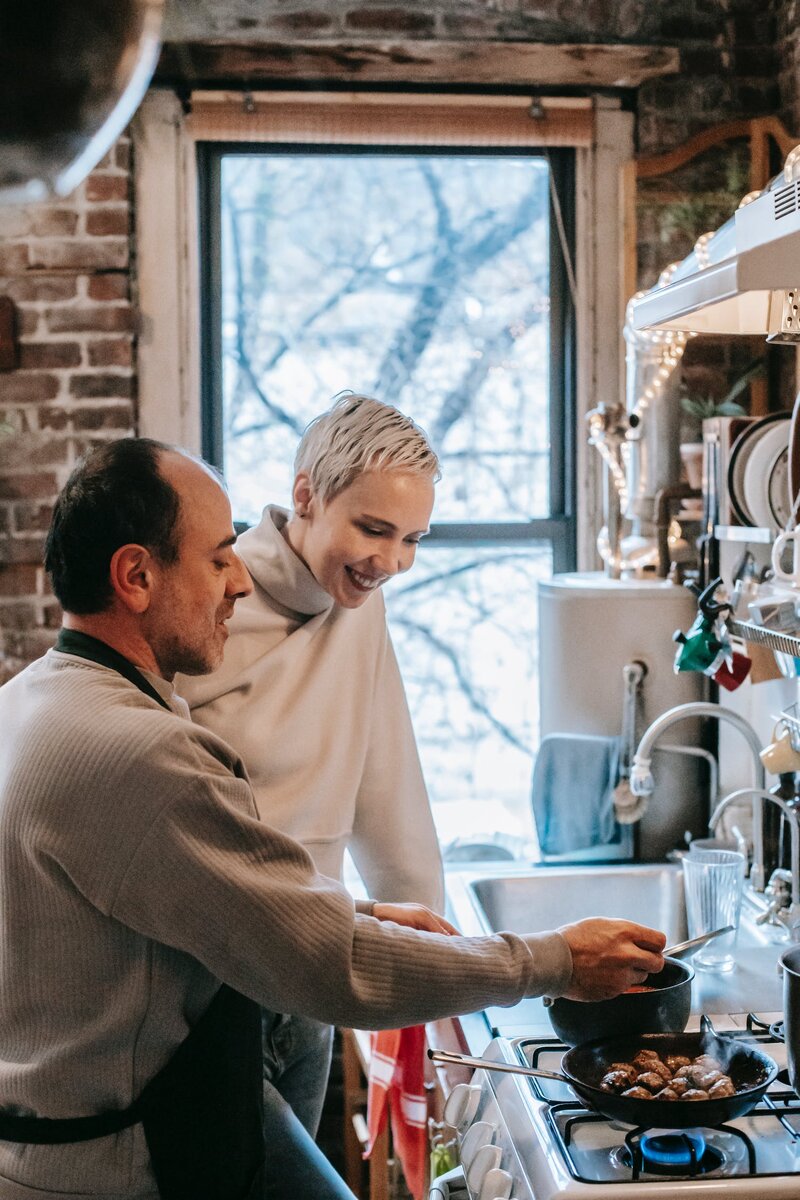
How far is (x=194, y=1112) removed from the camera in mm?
1175

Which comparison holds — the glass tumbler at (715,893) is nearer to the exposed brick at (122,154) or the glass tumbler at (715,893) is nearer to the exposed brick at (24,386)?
the exposed brick at (24,386)

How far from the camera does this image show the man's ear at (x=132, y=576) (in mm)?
1175

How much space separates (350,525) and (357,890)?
1269 millimetres

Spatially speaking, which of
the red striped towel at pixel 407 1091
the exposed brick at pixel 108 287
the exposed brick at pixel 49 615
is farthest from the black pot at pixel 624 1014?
the exposed brick at pixel 108 287

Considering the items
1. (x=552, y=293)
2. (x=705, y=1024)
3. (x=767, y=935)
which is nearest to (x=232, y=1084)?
(x=705, y=1024)

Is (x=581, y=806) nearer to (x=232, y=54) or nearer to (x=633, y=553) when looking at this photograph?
(x=633, y=553)

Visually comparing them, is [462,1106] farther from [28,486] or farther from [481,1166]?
[28,486]

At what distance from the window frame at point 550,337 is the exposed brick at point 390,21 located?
254 mm

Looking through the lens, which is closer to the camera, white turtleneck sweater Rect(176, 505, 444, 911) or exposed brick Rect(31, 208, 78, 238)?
white turtleneck sweater Rect(176, 505, 444, 911)

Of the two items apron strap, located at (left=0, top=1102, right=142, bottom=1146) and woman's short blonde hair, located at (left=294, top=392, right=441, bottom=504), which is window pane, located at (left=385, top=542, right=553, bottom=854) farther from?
apron strap, located at (left=0, top=1102, right=142, bottom=1146)

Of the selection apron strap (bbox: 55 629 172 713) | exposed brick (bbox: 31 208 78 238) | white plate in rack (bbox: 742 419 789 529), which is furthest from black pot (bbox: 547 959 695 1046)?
exposed brick (bbox: 31 208 78 238)

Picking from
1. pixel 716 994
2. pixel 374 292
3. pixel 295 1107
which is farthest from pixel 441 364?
pixel 295 1107

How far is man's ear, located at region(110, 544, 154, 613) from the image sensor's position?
1175 millimetres

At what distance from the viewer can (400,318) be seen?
9.42 ft
